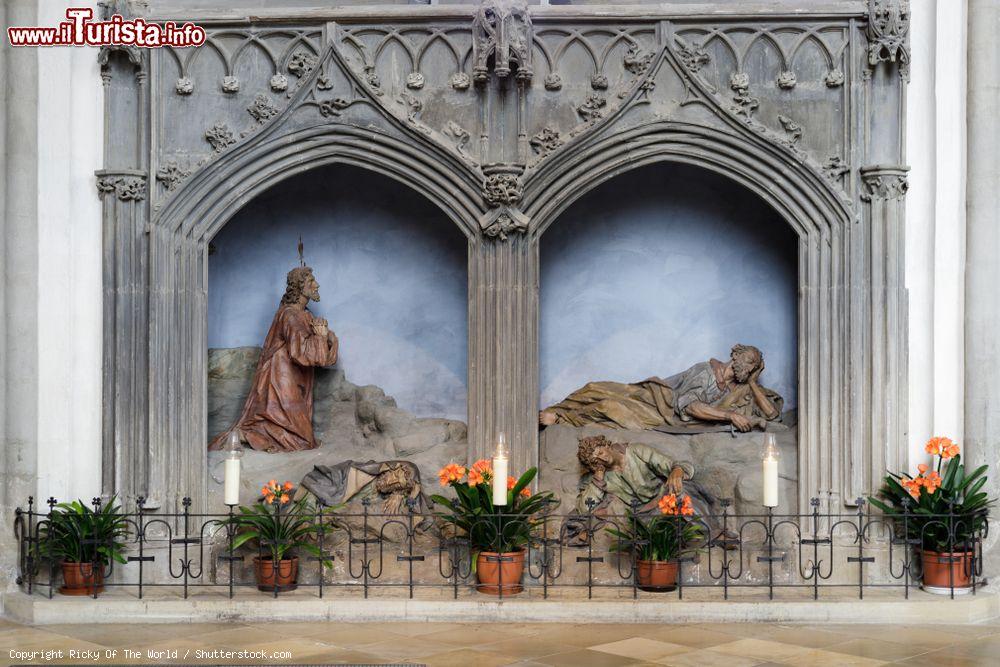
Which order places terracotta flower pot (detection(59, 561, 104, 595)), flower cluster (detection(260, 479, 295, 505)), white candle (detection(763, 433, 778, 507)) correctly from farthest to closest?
1. flower cluster (detection(260, 479, 295, 505))
2. terracotta flower pot (detection(59, 561, 104, 595))
3. white candle (detection(763, 433, 778, 507))

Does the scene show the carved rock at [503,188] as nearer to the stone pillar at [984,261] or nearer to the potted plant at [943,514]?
the stone pillar at [984,261]

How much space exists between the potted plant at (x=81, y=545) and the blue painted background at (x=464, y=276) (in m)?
2.37

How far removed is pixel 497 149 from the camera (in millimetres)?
9180

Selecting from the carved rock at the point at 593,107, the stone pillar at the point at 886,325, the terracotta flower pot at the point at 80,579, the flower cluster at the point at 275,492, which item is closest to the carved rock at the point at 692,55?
the carved rock at the point at 593,107

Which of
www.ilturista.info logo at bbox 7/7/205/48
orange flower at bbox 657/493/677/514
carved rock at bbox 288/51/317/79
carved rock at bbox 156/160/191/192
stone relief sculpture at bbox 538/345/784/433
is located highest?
www.ilturista.info logo at bbox 7/7/205/48

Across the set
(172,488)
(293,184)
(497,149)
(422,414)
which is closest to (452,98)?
(497,149)

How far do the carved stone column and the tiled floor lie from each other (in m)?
1.31

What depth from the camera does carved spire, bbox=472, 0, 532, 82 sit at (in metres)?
8.91

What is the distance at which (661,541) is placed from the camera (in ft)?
27.3

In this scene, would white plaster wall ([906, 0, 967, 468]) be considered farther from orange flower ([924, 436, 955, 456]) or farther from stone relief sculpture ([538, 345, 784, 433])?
stone relief sculpture ([538, 345, 784, 433])

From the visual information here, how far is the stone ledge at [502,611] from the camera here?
26.3 ft

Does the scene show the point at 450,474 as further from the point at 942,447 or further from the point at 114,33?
the point at 114,33

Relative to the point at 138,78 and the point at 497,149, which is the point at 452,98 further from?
the point at 138,78

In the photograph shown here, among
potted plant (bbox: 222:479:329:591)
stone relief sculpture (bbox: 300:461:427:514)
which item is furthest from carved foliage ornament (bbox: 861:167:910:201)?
potted plant (bbox: 222:479:329:591)
